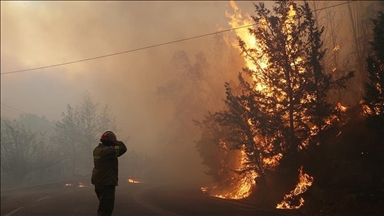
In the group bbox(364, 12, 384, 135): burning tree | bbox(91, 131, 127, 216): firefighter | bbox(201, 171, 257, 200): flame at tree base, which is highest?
bbox(364, 12, 384, 135): burning tree

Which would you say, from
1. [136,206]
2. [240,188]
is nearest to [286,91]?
[240,188]

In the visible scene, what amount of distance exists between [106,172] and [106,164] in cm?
16

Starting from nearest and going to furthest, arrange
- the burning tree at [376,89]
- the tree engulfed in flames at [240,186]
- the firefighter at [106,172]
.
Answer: the firefighter at [106,172]
the burning tree at [376,89]
the tree engulfed in flames at [240,186]

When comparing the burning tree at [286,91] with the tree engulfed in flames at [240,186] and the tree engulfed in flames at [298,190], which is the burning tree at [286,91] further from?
the tree engulfed in flames at [240,186]

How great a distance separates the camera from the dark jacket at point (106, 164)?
19.5 ft

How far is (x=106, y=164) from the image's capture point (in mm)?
6074

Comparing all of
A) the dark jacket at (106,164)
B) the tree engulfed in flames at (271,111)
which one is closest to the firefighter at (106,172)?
the dark jacket at (106,164)

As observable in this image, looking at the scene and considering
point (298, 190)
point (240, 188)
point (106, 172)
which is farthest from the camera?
point (240, 188)

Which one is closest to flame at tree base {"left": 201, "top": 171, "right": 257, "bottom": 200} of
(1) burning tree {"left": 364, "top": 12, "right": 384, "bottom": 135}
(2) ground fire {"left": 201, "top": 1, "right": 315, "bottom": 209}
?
(2) ground fire {"left": 201, "top": 1, "right": 315, "bottom": 209}

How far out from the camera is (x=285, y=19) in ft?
57.5

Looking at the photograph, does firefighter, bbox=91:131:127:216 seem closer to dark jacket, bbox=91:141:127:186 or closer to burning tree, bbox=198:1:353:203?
dark jacket, bbox=91:141:127:186

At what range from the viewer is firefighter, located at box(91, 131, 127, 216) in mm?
5906

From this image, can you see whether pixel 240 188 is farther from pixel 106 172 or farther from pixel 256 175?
pixel 106 172

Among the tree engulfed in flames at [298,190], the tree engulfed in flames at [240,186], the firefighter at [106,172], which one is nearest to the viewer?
the firefighter at [106,172]
